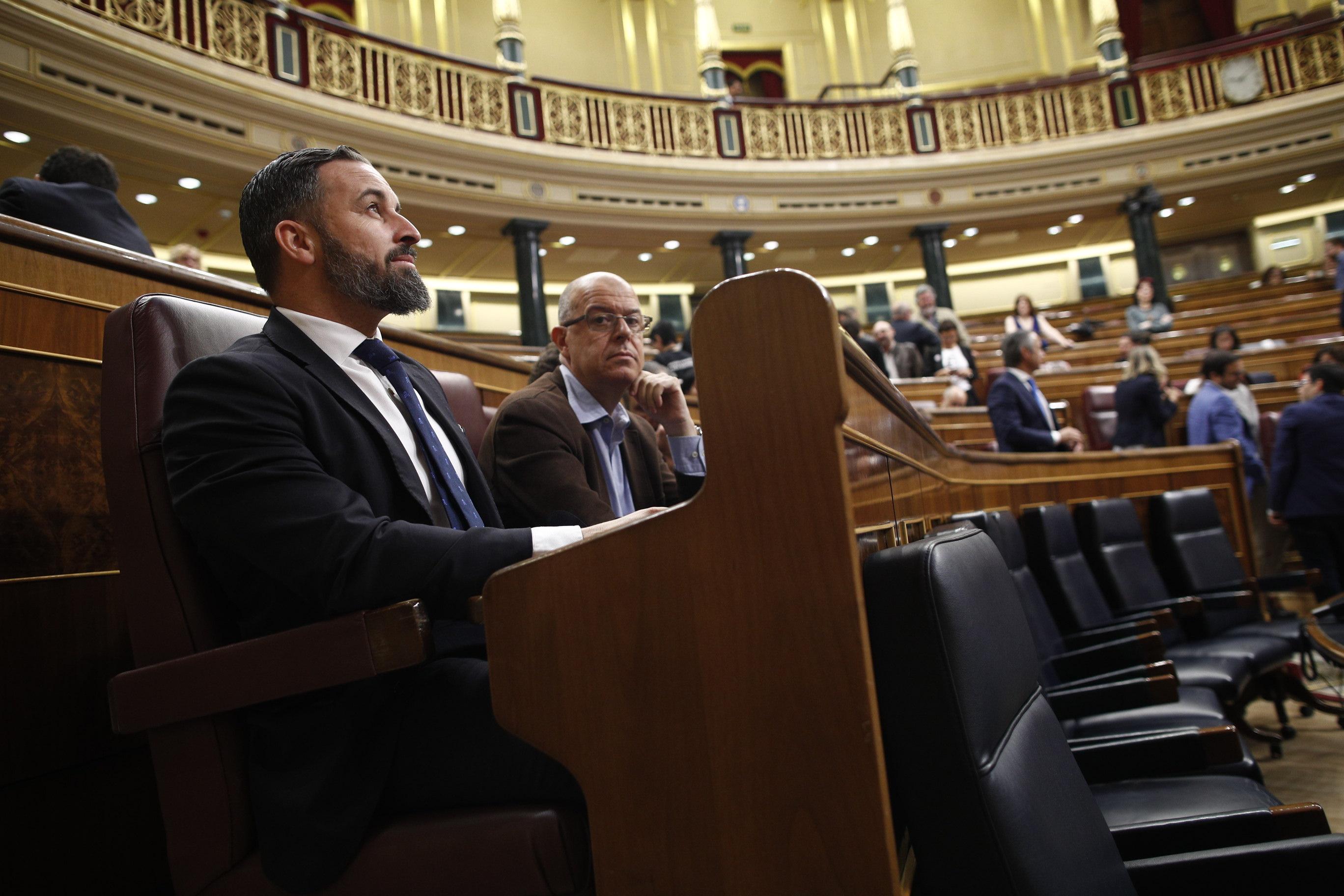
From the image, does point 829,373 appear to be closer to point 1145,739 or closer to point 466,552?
point 466,552

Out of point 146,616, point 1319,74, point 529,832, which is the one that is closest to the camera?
point 529,832

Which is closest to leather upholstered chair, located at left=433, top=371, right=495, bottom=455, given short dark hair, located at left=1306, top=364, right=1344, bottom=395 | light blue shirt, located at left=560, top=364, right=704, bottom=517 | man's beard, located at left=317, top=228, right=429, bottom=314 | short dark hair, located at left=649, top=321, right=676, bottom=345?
light blue shirt, located at left=560, top=364, right=704, bottom=517

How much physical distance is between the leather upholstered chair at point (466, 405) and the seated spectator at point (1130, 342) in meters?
5.38

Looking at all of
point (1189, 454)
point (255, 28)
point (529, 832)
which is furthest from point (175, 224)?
point (529, 832)

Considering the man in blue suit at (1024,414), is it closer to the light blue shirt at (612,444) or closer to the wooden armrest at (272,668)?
the light blue shirt at (612,444)

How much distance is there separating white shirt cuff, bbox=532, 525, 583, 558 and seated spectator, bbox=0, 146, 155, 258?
1679mm

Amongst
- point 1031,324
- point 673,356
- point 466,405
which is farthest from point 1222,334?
point 466,405

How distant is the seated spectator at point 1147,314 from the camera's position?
24.0 ft

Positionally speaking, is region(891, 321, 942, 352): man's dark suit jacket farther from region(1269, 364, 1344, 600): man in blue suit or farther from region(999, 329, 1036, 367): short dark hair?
region(1269, 364, 1344, 600): man in blue suit

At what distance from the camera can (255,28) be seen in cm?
650

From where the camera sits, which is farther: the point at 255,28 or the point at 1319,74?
the point at 1319,74

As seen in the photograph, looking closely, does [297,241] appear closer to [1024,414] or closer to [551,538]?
[551,538]

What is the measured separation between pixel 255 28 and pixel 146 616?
276 inches

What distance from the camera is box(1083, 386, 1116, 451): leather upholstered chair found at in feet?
17.2
